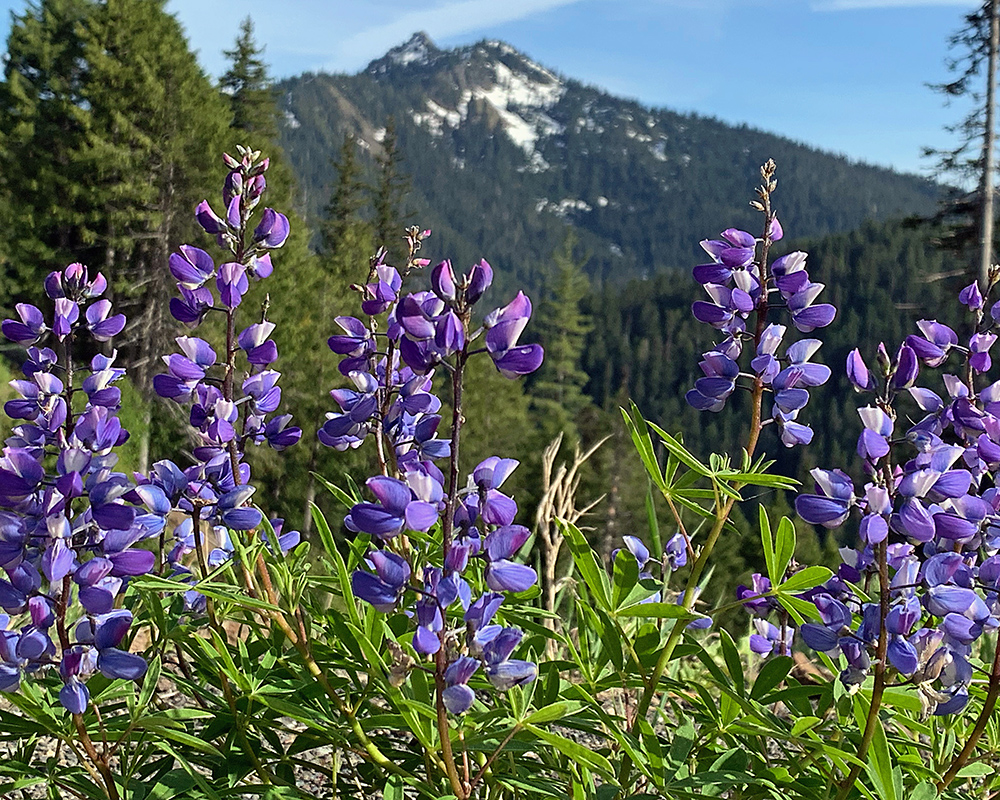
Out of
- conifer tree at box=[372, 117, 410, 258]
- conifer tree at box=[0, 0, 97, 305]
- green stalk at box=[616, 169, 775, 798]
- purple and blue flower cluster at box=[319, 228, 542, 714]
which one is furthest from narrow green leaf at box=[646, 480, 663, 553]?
conifer tree at box=[372, 117, 410, 258]

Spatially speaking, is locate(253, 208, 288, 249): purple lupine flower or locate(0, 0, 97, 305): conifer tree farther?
locate(0, 0, 97, 305): conifer tree

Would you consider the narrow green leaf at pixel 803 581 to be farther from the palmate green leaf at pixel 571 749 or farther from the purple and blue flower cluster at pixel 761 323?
the palmate green leaf at pixel 571 749

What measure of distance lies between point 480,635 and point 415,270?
86cm

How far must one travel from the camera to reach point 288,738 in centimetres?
281

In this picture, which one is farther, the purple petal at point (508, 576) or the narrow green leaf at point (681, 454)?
the narrow green leaf at point (681, 454)

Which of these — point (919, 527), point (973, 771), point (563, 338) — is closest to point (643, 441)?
point (919, 527)

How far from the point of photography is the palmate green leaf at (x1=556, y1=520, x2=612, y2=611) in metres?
1.30

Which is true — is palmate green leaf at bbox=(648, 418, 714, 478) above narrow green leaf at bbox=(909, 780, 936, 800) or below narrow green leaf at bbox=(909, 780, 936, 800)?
above

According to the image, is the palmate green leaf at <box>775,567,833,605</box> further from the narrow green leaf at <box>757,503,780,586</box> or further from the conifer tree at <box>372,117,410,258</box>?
the conifer tree at <box>372,117,410,258</box>

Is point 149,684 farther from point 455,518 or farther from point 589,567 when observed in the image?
point 589,567

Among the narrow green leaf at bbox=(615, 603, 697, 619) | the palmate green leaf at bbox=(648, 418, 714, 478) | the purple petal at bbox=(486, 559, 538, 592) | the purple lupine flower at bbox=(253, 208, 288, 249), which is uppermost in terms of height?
the purple lupine flower at bbox=(253, 208, 288, 249)

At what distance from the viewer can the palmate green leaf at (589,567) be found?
4.26ft

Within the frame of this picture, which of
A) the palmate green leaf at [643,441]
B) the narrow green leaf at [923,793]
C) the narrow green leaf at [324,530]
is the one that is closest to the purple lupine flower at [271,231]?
the narrow green leaf at [324,530]

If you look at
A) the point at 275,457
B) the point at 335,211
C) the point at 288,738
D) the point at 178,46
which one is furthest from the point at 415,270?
the point at 335,211
